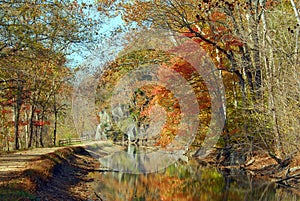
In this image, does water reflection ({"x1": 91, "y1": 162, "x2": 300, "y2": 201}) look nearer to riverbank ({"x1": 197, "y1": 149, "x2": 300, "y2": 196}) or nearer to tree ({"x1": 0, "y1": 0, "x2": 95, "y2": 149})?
riverbank ({"x1": 197, "y1": 149, "x2": 300, "y2": 196})

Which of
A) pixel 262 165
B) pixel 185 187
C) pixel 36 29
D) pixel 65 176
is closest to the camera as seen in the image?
pixel 36 29

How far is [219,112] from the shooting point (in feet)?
60.5

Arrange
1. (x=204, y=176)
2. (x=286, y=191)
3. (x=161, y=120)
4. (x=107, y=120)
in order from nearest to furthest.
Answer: (x=286, y=191) → (x=204, y=176) → (x=161, y=120) → (x=107, y=120)

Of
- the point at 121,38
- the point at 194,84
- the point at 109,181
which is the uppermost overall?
the point at 121,38

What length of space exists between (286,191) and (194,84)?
7.72 metres

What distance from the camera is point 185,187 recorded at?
505 inches

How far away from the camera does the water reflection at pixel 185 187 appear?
1098cm

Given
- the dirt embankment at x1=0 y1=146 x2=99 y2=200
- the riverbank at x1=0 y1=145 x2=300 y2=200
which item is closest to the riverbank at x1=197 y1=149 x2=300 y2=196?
the riverbank at x1=0 y1=145 x2=300 y2=200

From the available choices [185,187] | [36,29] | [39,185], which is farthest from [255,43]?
[39,185]

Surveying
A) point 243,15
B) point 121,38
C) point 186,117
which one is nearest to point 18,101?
point 121,38

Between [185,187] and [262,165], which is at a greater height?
[262,165]

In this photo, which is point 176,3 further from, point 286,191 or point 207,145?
point 207,145

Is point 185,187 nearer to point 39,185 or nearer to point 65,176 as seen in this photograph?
point 65,176

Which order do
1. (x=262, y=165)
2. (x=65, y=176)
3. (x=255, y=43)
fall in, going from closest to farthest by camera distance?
(x=255, y=43) → (x=65, y=176) → (x=262, y=165)
